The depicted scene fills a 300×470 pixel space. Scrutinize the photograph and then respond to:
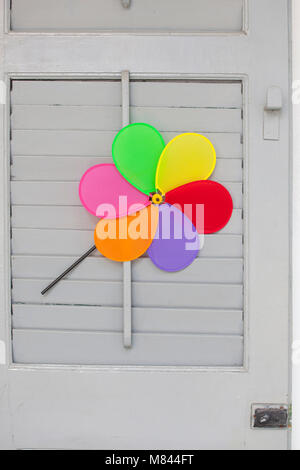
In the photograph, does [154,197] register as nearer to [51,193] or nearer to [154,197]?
[154,197]

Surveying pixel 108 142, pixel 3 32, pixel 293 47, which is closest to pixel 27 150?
pixel 108 142

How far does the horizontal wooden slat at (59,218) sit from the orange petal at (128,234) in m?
0.07

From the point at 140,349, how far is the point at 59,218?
23.4 inches

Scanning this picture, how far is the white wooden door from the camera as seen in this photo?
118 cm

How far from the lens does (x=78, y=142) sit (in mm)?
1203

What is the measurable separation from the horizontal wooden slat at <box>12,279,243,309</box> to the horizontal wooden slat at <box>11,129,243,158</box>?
0.50m

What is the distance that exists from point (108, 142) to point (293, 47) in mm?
781

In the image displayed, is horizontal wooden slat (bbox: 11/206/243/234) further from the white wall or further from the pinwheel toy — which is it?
the white wall

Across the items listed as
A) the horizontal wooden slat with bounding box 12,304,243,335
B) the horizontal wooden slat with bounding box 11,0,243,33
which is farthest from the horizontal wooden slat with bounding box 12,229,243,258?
the horizontal wooden slat with bounding box 11,0,243,33

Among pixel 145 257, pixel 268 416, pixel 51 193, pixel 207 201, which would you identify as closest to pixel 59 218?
pixel 51 193

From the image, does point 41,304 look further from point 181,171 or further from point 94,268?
point 181,171

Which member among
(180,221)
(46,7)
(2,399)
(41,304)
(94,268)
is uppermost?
(46,7)

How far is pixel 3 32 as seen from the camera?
3.89 ft

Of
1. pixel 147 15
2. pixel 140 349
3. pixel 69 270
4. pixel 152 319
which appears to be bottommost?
pixel 140 349
